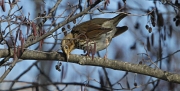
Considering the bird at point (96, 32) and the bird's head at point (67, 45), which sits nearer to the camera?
the bird's head at point (67, 45)

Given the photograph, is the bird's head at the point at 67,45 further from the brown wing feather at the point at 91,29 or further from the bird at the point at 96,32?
the brown wing feather at the point at 91,29

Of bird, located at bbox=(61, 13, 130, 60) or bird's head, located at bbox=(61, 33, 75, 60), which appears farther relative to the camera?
bird, located at bbox=(61, 13, 130, 60)

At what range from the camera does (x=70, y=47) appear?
4.87 m

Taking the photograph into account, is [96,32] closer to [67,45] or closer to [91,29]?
[91,29]

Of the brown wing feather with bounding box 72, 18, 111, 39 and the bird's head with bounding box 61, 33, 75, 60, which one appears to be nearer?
the bird's head with bounding box 61, 33, 75, 60

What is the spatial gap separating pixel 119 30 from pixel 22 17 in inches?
83.1

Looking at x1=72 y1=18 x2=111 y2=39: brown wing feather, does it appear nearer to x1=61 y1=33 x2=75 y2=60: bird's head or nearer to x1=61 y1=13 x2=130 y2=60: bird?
x1=61 y1=13 x2=130 y2=60: bird

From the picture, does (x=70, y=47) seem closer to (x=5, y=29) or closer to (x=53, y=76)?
(x=5, y=29)

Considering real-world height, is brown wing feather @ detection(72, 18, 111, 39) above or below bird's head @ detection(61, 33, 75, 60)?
above

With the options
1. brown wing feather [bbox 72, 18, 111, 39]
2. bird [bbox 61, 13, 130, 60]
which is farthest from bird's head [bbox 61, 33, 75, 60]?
brown wing feather [bbox 72, 18, 111, 39]

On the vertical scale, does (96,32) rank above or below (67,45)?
above

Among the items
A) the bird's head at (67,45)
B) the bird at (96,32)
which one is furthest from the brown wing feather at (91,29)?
the bird's head at (67,45)

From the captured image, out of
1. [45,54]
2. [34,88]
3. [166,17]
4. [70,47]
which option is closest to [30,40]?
[45,54]

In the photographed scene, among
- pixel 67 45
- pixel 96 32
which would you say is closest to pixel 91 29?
pixel 96 32
